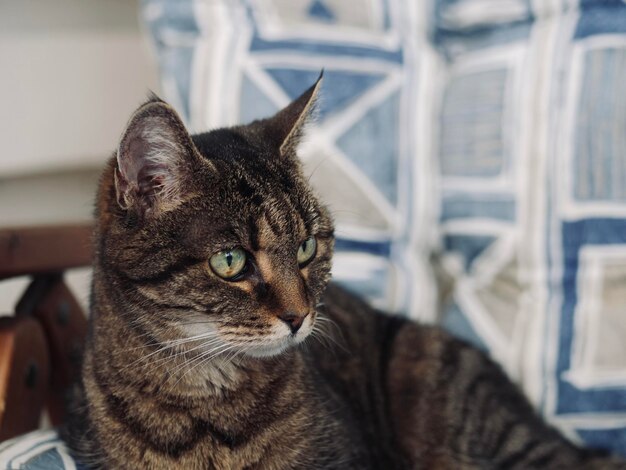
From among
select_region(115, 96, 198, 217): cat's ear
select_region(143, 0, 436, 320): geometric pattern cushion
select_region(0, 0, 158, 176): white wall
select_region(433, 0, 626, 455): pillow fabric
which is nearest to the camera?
select_region(115, 96, 198, 217): cat's ear

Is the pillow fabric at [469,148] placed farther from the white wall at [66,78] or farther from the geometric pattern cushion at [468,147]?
the white wall at [66,78]

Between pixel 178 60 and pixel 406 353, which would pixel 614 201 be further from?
pixel 178 60

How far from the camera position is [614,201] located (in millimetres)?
1108

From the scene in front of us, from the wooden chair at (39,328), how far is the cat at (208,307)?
8cm

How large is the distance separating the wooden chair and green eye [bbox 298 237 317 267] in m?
0.29

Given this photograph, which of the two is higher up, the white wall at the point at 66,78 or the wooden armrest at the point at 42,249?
the white wall at the point at 66,78

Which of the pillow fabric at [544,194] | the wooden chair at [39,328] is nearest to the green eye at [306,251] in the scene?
the wooden chair at [39,328]

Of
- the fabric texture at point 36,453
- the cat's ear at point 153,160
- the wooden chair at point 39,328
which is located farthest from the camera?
the wooden chair at point 39,328

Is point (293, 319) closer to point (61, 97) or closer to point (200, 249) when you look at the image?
point (200, 249)

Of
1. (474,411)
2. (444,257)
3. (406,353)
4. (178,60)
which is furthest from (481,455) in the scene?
(178,60)

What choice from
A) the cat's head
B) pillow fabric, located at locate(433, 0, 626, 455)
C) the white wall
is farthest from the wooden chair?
pillow fabric, located at locate(433, 0, 626, 455)

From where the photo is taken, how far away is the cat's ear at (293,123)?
82cm

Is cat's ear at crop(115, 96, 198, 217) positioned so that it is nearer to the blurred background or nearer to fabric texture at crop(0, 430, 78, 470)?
fabric texture at crop(0, 430, 78, 470)

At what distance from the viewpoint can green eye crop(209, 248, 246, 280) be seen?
721mm
